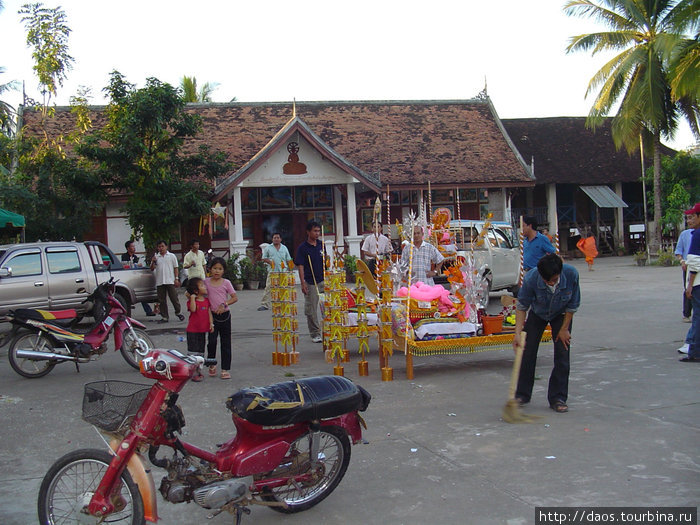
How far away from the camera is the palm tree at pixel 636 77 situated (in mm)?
25328

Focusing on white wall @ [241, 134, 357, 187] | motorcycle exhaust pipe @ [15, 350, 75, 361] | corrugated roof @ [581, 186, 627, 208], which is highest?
white wall @ [241, 134, 357, 187]

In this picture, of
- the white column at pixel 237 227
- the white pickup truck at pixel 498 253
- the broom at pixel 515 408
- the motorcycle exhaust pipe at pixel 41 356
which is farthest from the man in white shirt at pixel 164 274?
the broom at pixel 515 408

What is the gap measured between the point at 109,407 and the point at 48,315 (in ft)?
18.9

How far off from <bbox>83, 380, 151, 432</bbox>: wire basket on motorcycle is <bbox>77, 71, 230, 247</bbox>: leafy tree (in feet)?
52.8

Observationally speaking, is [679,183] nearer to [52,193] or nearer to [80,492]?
[52,193]

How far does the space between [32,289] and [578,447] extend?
9673 mm

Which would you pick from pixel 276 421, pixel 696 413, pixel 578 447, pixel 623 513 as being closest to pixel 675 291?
pixel 696 413

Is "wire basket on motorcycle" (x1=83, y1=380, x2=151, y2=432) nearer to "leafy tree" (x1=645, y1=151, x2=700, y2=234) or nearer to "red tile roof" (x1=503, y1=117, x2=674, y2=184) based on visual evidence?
"leafy tree" (x1=645, y1=151, x2=700, y2=234)

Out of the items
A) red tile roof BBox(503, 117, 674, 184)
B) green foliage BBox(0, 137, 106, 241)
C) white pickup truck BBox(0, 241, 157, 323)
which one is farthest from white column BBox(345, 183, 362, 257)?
white pickup truck BBox(0, 241, 157, 323)

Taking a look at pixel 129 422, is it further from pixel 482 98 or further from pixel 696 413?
pixel 482 98

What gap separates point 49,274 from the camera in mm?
11969

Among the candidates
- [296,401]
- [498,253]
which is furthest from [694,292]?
[498,253]

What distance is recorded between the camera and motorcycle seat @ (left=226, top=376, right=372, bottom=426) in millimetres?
4098

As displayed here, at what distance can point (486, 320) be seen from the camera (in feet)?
27.7
